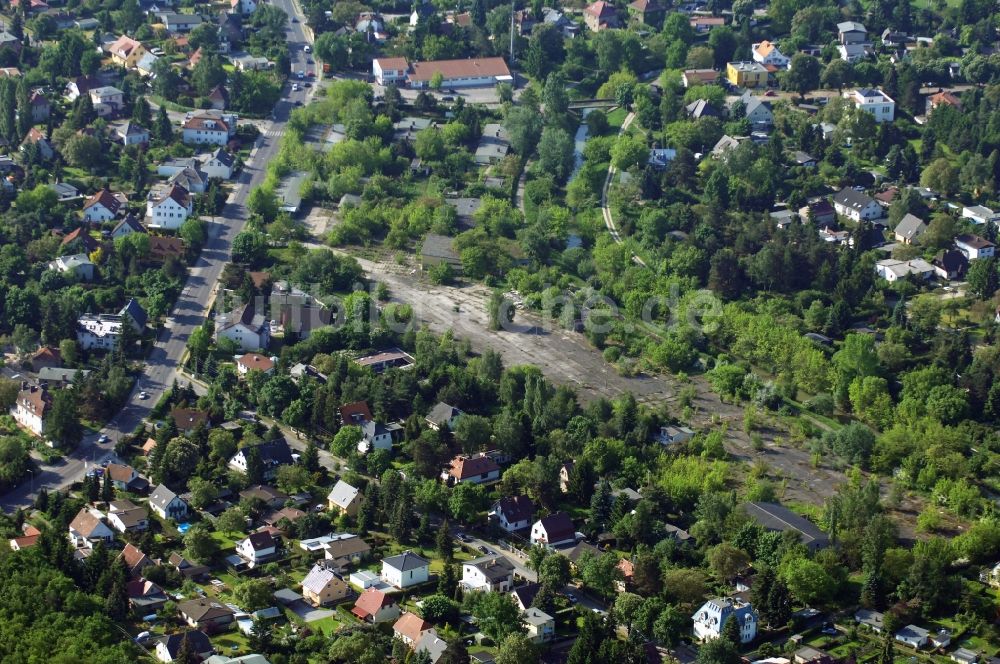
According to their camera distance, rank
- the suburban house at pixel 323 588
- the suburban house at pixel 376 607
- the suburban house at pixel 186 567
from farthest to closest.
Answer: the suburban house at pixel 186 567 → the suburban house at pixel 323 588 → the suburban house at pixel 376 607

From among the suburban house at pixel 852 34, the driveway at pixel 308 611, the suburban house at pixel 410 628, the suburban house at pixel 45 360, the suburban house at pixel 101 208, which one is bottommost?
the driveway at pixel 308 611

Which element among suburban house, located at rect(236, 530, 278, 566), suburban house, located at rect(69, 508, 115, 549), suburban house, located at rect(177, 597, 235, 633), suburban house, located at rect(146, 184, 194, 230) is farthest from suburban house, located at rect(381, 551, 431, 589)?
suburban house, located at rect(146, 184, 194, 230)

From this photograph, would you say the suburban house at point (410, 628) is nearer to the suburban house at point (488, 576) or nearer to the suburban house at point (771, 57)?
the suburban house at point (488, 576)

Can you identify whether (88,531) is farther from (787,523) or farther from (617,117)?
(617,117)

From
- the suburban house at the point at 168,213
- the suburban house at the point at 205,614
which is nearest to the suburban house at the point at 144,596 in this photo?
the suburban house at the point at 205,614

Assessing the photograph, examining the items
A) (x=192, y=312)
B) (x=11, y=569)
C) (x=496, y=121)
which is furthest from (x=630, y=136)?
(x=11, y=569)

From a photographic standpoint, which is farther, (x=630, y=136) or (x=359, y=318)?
(x=630, y=136)

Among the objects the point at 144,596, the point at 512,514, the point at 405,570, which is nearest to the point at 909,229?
the point at 512,514

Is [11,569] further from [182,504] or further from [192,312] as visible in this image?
[192,312]
